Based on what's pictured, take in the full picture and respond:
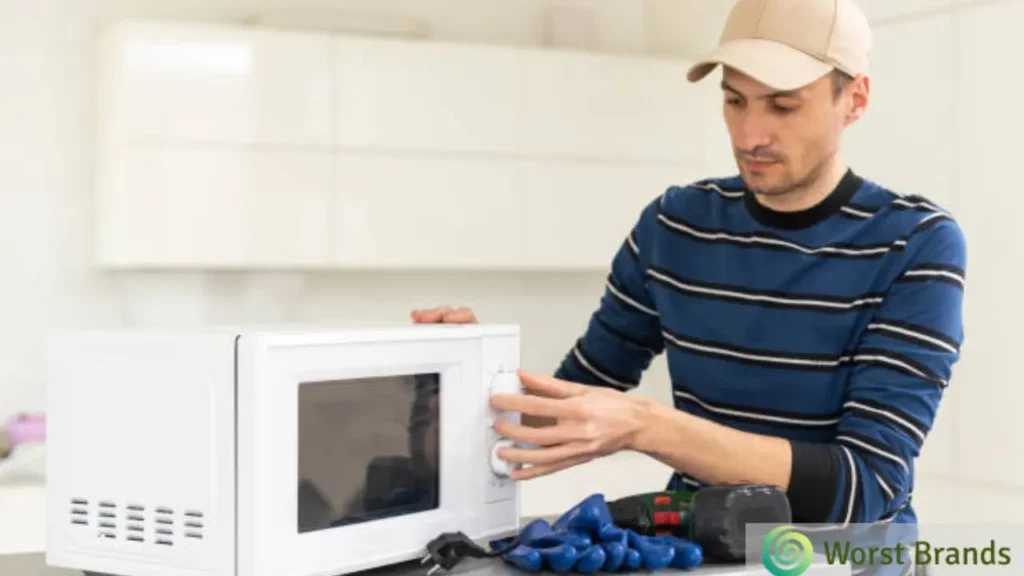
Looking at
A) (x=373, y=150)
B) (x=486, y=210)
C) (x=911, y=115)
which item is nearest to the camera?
(x=911, y=115)

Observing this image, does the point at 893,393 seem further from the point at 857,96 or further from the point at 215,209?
the point at 215,209

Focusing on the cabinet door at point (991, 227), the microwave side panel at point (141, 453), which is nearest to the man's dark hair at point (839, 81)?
the microwave side panel at point (141, 453)

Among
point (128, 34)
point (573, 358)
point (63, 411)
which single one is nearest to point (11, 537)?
point (128, 34)

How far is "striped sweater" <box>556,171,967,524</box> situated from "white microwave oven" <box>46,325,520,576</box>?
31cm

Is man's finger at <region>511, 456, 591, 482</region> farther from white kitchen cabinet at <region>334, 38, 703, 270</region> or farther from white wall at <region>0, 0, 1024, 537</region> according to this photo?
white kitchen cabinet at <region>334, 38, 703, 270</region>

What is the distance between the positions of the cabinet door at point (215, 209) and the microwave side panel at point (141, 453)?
6.05ft

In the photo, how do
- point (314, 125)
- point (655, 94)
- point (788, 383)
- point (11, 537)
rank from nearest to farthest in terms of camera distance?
point (788, 383) < point (11, 537) < point (314, 125) < point (655, 94)

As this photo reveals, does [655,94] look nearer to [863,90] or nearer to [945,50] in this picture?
[945,50]

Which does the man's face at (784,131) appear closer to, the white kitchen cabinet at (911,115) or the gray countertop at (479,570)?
the gray countertop at (479,570)

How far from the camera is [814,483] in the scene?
1.23 m

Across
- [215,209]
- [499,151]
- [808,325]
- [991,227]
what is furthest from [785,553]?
[499,151]

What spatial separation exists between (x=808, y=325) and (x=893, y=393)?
0.50 ft

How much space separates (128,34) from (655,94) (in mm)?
1258

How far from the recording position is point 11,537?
2668 millimetres
